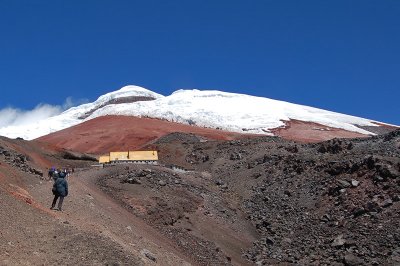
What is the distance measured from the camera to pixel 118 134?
65312 mm

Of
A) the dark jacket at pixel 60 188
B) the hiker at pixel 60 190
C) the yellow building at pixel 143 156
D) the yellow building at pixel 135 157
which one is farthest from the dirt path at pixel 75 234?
→ the yellow building at pixel 143 156

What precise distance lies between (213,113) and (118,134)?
83.5ft

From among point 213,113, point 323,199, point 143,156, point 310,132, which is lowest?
point 323,199

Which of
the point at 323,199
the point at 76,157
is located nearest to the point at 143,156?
the point at 76,157

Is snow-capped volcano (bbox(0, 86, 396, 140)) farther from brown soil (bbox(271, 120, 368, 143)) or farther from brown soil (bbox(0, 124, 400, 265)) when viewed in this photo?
brown soil (bbox(0, 124, 400, 265))

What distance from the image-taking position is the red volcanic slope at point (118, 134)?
59.6m

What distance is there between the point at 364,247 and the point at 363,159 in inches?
282

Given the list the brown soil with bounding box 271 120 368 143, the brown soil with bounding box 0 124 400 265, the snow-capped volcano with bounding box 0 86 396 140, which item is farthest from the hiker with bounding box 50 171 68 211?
the snow-capped volcano with bounding box 0 86 396 140

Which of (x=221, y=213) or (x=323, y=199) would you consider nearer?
(x=221, y=213)

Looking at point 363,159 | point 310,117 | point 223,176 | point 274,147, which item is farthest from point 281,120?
point 363,159

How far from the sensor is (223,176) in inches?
1400

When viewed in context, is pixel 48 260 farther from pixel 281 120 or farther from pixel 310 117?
pixel 310 117

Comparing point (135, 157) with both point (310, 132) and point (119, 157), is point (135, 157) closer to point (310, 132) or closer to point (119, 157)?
point (119, 157)

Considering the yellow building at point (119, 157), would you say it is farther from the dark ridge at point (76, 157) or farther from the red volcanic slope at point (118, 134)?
the red volcanic slope at point (118, 134)
